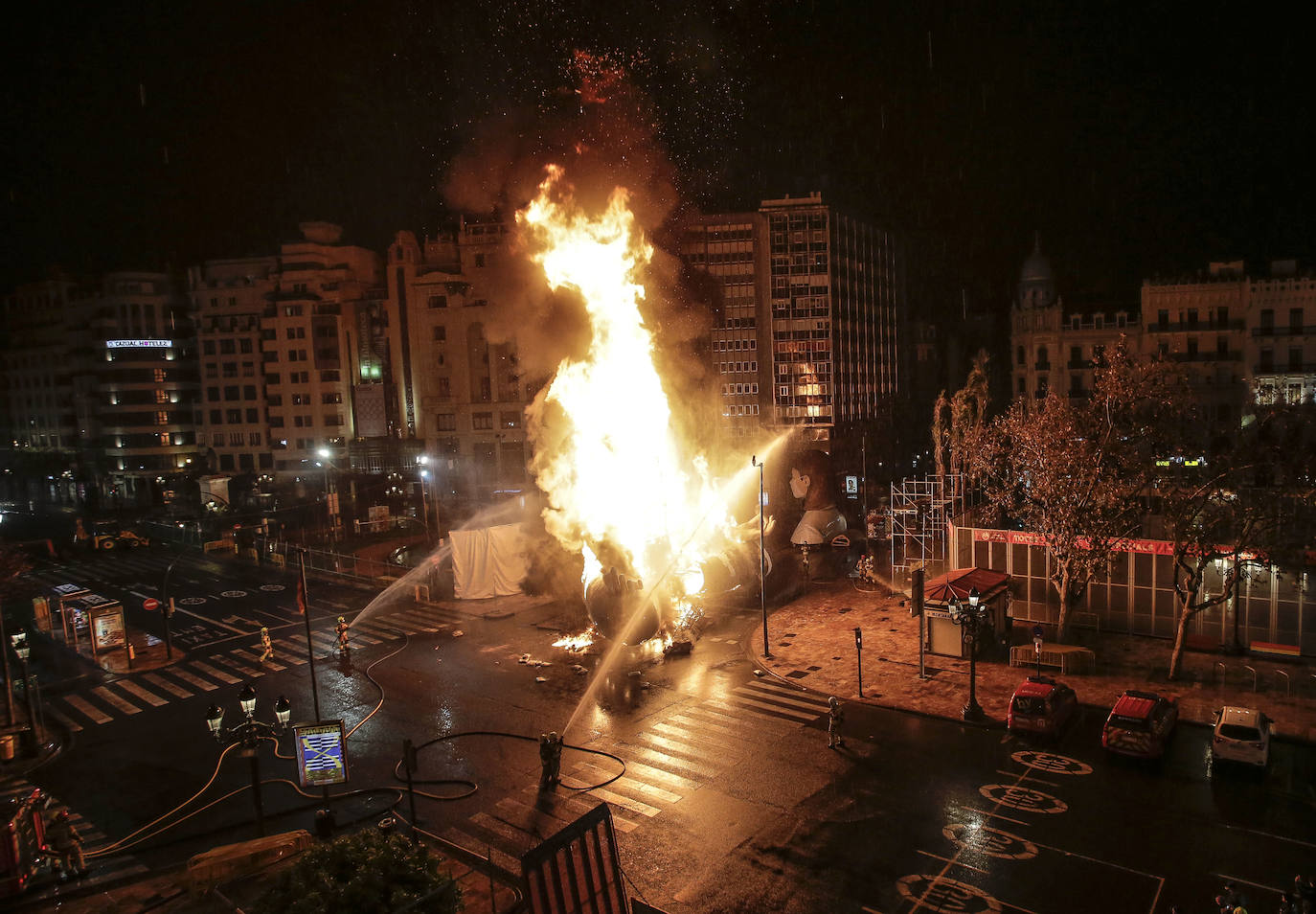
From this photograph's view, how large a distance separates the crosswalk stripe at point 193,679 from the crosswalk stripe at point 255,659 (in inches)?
70.0

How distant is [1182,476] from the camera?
902 inches

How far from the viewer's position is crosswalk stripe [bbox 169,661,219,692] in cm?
2714

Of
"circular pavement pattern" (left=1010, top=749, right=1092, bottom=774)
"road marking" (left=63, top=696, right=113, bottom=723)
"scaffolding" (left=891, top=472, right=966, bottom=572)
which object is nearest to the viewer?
"circular pavement pattern" (left=1010, top=749, right=1092, bottom=774)

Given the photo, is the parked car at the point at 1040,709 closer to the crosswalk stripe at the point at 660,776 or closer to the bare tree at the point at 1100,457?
Result: the bare tree at the point at 1100,457

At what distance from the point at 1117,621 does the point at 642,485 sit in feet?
61.4

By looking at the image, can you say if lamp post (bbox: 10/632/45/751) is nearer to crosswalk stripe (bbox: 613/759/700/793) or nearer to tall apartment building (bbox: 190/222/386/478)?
crosswalk stripe (bbox: 613/759/700/793)

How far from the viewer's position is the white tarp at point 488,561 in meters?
37.0

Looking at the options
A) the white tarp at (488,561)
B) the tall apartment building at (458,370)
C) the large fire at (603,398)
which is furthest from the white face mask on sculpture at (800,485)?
the tall apartment building at (458,370)

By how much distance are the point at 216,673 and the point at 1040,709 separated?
89.3 ft

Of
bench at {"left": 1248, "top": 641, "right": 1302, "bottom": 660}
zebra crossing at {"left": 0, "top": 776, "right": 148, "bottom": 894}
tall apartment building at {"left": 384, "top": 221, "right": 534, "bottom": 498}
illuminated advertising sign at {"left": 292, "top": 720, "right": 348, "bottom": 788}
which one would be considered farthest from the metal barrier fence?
bench at {"left": 1248, "top": 641, "right": 1302, "bottom": 660}

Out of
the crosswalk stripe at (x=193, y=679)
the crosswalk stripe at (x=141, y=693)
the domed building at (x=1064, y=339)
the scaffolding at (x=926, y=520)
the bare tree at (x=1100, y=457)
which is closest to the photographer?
the bare tree at (x=1100, y=457)

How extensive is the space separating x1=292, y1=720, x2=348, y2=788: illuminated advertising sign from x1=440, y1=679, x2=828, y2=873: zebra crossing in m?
2.56

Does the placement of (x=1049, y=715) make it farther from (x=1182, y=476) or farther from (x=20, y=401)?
(x=20, y=401)

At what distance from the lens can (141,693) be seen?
1061 inches
